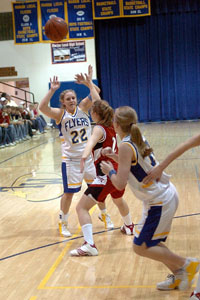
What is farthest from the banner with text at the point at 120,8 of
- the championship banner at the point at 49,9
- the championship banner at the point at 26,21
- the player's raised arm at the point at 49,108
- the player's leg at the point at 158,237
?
the player's leg at the point at 158,237

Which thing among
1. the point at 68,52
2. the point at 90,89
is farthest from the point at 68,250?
the point at 68,52

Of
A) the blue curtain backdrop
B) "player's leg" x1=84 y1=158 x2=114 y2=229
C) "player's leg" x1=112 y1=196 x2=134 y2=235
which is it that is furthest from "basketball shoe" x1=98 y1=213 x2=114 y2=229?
the blue curtain backdrop

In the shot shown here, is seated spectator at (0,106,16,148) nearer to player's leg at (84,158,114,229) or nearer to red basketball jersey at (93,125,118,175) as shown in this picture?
player's leg at (84,158,114,229)

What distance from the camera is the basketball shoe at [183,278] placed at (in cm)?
307

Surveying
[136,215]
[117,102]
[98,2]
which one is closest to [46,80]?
[117,102]

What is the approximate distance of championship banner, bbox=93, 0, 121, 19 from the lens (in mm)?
16031

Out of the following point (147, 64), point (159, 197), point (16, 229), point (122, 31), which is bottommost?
point (16, 229)

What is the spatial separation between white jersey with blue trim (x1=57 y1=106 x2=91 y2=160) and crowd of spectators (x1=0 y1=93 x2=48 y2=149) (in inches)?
343

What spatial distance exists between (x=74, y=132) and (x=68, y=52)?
15.0m

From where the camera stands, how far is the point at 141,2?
628 inches

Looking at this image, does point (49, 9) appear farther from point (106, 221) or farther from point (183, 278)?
point (183, 278)

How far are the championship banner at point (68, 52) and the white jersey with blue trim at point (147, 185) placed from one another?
1653 centimetres

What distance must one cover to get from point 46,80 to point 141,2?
594 cm

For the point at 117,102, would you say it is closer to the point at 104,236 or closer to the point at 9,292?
the point at 104,236
